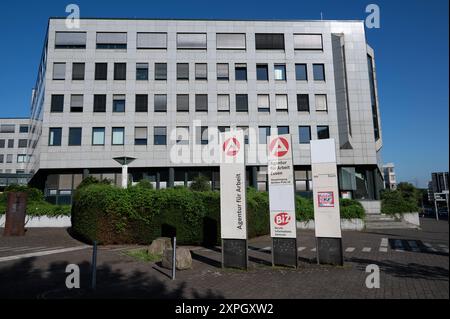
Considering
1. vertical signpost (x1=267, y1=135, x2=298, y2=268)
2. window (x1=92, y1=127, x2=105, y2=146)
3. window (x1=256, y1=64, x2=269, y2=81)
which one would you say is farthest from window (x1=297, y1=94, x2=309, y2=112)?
vertical signpost (x1=267, y1=135, x2=298, y2=268)

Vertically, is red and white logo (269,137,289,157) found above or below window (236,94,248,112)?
below

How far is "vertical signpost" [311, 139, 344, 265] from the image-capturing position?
9.67 m

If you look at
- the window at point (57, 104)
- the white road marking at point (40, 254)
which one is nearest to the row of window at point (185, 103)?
the window at point (57, 104)

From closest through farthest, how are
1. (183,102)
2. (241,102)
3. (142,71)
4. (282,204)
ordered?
(282,204) → (183,102) → (142,71) → (241,102)

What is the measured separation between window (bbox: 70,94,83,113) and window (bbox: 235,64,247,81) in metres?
14.9

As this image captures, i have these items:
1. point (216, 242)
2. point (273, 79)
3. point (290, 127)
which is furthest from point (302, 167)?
point (216, 242)

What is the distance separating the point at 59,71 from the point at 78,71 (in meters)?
1.72

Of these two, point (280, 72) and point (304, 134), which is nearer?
point (304, 134)

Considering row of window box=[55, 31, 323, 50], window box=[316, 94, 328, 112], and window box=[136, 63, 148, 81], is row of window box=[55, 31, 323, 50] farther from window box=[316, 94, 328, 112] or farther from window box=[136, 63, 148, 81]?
window box=[316, 94, 328, 112]

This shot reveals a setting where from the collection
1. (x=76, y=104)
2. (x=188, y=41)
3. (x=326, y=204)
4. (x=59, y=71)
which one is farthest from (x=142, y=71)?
(x=326, y=204)

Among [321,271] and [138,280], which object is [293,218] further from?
[138,280]

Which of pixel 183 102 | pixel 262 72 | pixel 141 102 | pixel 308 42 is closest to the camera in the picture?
pixel 141 102

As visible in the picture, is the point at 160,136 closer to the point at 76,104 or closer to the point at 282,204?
the point at 76,104

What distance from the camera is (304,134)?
104ft
